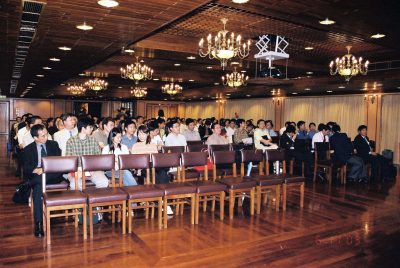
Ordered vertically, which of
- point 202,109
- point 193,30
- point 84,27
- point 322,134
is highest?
point 193,30

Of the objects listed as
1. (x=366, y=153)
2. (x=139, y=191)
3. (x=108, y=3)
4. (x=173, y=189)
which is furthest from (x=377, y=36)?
(x=139, y=191)

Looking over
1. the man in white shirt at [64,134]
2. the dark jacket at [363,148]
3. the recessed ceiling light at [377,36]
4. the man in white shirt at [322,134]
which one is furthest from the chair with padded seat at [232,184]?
the dark jacket at [363,148]

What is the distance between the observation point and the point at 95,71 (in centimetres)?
1207

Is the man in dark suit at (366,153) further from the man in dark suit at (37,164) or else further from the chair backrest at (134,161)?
the man in dark suit at (37,164)

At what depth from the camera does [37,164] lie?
15.8 feet

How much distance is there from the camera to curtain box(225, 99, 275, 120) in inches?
731

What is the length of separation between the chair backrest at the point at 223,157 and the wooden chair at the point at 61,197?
7.72 feet

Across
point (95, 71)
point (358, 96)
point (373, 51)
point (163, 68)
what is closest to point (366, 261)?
point (373, 51)

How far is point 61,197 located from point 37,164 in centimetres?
82

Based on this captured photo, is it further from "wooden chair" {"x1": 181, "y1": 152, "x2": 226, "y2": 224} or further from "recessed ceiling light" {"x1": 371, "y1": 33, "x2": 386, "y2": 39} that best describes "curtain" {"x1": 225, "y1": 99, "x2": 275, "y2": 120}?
"wooden chair" {"x1": 181, "y1": 152, "x2": 226, "y2": 224}

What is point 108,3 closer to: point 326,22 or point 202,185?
point 202,185

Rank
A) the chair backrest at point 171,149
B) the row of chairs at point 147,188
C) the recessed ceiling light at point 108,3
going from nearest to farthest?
1. the recessed ceiling light at point 108,3
2. the row of chairs at point 147,188
3. the chair backrest at point 171,149

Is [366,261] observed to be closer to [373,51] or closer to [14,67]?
[373,51]

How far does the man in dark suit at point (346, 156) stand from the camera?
A: 888 cm
